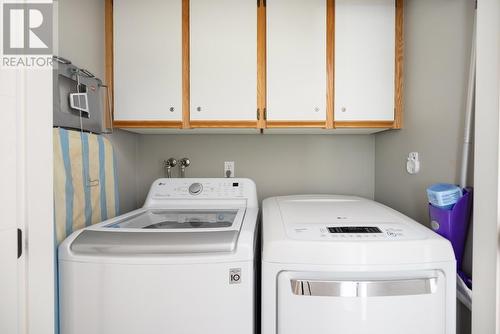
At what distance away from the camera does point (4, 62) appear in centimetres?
64

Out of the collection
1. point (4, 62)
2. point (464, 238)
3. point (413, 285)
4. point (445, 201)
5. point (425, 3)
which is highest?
point (425, 3)

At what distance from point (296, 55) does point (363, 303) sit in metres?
1.29

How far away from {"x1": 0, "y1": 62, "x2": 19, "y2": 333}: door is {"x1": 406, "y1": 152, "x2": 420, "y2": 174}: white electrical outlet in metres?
1.70

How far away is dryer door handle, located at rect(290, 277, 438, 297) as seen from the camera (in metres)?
0.90

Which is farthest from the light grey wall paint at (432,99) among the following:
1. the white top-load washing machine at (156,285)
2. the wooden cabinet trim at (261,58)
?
the white top-load washing machine at (156,285)

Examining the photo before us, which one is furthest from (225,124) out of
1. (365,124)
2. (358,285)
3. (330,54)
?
(358,285)

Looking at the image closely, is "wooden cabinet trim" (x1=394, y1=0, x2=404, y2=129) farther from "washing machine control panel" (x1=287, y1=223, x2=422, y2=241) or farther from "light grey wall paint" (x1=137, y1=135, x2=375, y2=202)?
"washing machine control panel" (x1=287, y1=223, x2=422, y2=241)

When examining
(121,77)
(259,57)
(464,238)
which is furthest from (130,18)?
(464,238)

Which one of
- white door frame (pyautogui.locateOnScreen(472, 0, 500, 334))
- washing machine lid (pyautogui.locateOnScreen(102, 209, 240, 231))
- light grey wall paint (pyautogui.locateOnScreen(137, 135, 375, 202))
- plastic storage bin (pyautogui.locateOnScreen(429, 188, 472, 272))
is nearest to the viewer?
white door frame (pyautogui.locateOnScreen(472, 0, 500, 334))

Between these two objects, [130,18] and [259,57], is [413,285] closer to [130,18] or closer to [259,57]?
[259,57]

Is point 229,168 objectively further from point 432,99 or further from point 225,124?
point 432,99

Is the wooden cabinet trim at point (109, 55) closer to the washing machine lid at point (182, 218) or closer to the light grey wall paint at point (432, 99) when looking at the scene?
the washing machine lid at point (182, 218)

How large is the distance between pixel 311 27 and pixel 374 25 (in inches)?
14.5

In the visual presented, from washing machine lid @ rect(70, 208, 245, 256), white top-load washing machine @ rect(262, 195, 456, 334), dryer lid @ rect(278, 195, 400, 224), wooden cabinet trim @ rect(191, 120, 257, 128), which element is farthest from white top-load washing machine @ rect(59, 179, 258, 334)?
wooden cabinet trim @ rect(191, 120, 257, 128)
